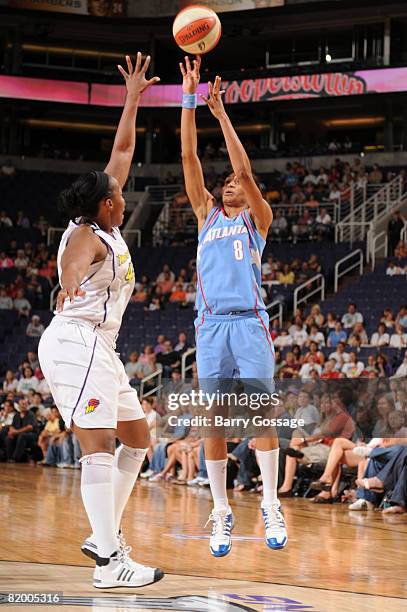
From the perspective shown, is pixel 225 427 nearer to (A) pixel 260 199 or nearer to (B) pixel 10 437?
(A) pixel 260 199

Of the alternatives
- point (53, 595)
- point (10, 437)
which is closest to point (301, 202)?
point (10, 437)

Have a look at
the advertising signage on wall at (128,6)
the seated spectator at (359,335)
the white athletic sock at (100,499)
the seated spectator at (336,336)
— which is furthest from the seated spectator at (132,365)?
the advertising signage on wall at (128,6)

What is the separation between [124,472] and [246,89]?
78.7ft

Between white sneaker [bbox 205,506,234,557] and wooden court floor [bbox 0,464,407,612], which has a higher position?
white sneaker [bbox 205,506,234,557]

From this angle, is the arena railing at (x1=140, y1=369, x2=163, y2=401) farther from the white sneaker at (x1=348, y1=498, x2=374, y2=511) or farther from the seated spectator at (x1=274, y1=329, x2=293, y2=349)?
the white sneaker at (x1=348, y1=498, x2=374, y2=511)

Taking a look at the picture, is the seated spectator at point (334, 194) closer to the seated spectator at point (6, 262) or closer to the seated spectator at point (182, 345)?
the seated spectator at point (182, 345)

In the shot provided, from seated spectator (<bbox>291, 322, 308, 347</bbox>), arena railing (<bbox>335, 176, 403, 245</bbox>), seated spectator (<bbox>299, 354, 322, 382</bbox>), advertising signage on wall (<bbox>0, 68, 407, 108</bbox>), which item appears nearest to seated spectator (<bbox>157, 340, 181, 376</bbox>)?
seated spectator (<bbox>291, 322, 308, 347</bbox>)

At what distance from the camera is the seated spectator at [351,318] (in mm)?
16609

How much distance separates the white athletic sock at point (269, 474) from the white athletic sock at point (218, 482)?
0.84ft

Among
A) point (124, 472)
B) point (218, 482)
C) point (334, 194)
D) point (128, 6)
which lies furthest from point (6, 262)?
point (124, 472)

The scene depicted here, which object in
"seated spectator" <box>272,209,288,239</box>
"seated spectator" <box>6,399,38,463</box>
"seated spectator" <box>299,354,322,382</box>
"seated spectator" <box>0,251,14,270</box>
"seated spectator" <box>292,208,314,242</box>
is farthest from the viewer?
"seated spectator" <box>0,251,14,270</box>

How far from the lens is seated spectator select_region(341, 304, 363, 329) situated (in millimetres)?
16609

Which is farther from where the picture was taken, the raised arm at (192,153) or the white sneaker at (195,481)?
the white sneaker at (195,481)

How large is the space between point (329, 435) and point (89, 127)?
983 inches
